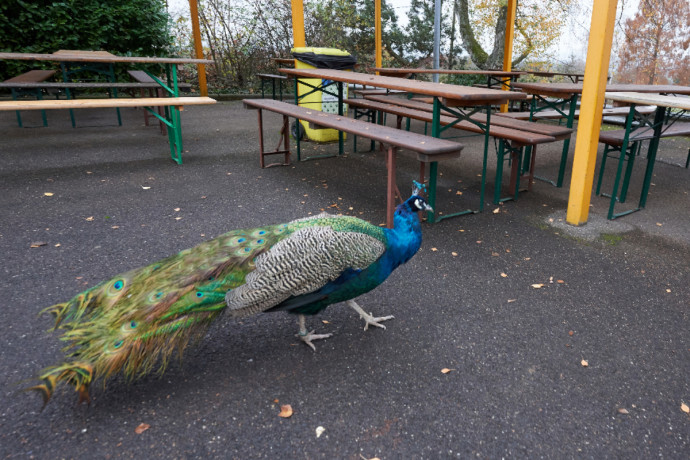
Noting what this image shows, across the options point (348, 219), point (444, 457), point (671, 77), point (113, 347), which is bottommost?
point (444, 457)

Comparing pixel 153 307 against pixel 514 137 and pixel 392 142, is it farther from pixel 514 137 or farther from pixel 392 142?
pixel 514 137

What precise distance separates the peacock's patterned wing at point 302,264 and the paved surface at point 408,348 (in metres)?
0.49

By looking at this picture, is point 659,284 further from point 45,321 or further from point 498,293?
point 45,321

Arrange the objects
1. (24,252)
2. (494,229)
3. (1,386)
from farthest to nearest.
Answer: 1. (494,229)
2. (24,252)
3. (1,386)

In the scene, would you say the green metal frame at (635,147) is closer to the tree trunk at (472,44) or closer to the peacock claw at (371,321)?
the peacock claw at (371,321)

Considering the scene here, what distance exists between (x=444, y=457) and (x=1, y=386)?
2160mm

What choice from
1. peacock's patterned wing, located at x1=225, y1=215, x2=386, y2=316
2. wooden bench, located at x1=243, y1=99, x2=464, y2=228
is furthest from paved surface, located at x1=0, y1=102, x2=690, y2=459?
wooden bench, located at x1=243, y1=99, x2=464, y2=228

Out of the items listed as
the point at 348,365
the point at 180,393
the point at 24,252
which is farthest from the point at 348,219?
the point at 24,252

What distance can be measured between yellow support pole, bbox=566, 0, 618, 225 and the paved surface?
0.92 feet

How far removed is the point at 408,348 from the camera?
108 inches

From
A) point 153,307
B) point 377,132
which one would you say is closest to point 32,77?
point 377,132

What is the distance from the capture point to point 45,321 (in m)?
2.91

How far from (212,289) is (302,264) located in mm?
442

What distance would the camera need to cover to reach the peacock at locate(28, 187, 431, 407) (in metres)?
2.06
